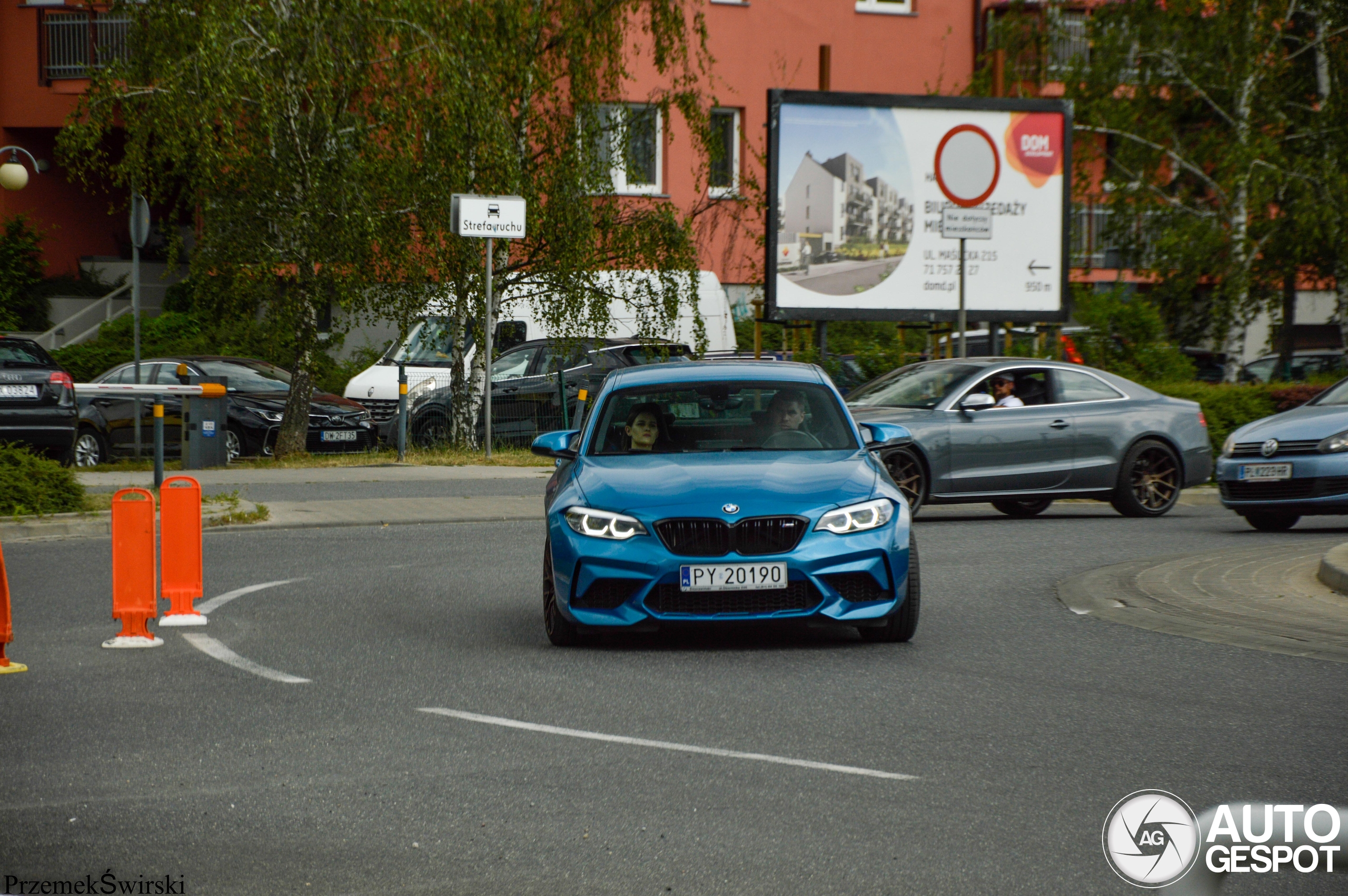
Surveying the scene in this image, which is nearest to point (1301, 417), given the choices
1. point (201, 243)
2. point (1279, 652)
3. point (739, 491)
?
point (1279, 652)

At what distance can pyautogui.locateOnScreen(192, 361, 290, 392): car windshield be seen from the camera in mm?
24406

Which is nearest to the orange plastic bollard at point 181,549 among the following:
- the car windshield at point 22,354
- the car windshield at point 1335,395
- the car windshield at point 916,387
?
the car windshield at point 916,387

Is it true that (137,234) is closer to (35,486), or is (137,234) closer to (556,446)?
(35,486)

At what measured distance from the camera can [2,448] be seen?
50.3 feet

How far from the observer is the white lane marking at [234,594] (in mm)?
10055

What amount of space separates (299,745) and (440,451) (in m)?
16.4

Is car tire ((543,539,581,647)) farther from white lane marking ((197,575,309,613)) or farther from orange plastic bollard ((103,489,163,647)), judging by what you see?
white lane marking ((197,575,309,613))

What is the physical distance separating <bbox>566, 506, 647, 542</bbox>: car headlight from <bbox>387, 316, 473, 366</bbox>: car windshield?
15.0m

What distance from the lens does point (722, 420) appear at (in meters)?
9.31

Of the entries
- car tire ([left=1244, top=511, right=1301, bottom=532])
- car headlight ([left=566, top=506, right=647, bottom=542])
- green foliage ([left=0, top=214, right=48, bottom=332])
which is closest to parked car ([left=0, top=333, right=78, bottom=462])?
car headlight ([left=566, top=506, right=647, bottom=542])

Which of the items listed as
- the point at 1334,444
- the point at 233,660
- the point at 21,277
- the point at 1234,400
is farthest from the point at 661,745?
the point at 21,277

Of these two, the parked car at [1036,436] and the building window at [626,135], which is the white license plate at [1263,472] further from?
the building window at [626,135]

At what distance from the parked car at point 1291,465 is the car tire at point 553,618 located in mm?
8007

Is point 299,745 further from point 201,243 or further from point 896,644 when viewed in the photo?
point 201,243
